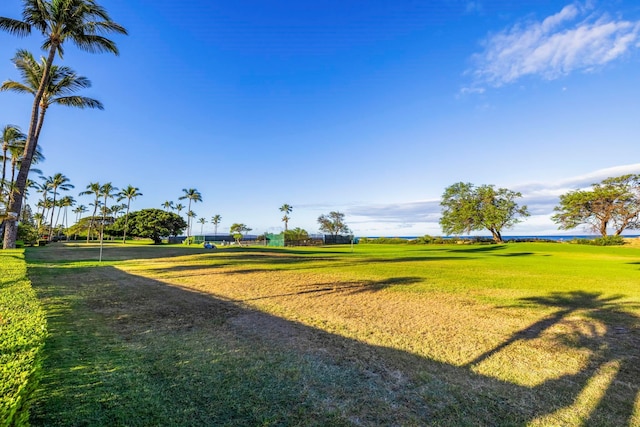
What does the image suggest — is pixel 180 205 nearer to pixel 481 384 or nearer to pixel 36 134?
pixel 36 134

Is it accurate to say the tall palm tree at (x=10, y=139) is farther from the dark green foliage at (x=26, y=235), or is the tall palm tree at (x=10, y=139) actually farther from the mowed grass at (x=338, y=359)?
the mowed grass at (x=338, y=359)

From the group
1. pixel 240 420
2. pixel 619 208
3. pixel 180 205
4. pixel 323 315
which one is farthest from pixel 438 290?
pixel 180 205

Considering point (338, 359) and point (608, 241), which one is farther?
point (608, 241)

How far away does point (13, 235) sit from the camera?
1595 cm

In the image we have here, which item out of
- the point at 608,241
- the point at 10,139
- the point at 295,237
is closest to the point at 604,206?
the point at 608,241

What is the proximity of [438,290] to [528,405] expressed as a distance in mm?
6609

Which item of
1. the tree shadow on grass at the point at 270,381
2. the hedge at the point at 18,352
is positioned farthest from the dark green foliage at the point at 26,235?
the tree shadow on grass at the point at 270,381

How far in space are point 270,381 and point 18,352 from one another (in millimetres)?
2895

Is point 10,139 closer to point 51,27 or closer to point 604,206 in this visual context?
point 51,27

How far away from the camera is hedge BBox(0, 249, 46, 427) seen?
2.10m

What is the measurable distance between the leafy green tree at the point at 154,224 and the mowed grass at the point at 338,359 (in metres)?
57.9

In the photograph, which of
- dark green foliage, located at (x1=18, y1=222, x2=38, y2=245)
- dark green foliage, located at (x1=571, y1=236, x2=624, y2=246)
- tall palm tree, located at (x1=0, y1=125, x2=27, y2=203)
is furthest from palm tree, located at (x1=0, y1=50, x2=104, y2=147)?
dark green foliage, located at (x1=571, y1=236, x2=624, y2=246)

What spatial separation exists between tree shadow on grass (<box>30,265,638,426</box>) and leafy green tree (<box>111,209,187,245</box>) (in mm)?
61187

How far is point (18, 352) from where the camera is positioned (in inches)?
129
